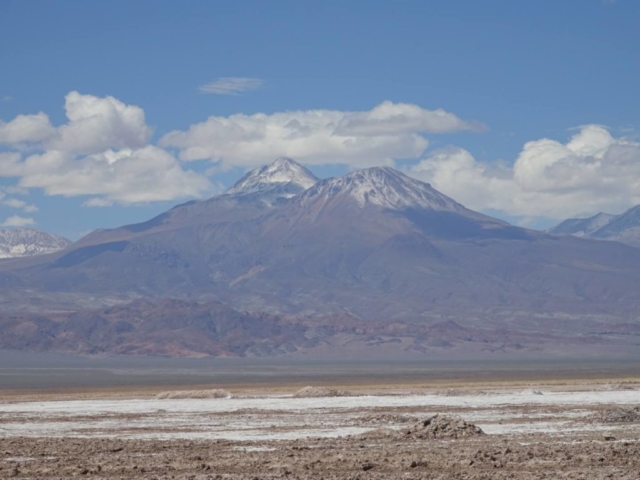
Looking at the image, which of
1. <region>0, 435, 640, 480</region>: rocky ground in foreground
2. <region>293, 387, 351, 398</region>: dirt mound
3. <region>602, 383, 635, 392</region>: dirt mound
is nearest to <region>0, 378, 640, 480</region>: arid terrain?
<region>0, 435, 640, 480</region>: rocky ground in foreground

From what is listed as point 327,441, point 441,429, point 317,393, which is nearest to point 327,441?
point 327,441

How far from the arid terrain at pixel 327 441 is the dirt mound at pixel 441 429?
0.04m

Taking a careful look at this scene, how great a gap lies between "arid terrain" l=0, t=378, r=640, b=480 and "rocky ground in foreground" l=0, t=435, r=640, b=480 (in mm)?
30

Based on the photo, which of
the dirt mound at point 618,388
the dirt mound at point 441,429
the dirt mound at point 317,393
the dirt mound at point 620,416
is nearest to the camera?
the dirt mound at point 441,429

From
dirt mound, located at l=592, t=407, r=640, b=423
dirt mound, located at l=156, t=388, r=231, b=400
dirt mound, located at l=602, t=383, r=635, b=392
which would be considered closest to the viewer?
dirt mound, located at l=592, t=407, r=640, b=423

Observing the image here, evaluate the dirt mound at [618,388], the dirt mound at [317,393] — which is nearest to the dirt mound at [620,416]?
the dirt mound at [317,393]

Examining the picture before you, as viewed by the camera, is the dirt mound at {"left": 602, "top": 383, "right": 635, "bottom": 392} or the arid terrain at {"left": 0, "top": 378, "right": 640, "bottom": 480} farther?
the dirt mound at {"left": 602, "top": 383, "right": 635, "bottom": 392}

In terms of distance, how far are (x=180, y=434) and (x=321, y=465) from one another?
37.5 feet

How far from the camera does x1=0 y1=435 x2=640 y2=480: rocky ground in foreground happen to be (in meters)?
24.1

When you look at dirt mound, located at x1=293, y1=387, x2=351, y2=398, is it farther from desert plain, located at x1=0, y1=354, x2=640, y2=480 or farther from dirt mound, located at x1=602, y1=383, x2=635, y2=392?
dirt mound, located at x1=602, y1=383, x2=635, y2=392

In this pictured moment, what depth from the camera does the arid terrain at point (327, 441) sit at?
81.3 feet

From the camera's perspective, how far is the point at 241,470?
82.6 feet

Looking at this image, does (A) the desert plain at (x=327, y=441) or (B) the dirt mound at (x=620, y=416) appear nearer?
(A) the desert plain at (x=327, y=441)

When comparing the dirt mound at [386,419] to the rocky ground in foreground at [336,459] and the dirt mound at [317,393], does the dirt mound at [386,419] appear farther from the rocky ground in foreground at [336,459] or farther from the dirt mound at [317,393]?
the dirt mound at [317,393]
